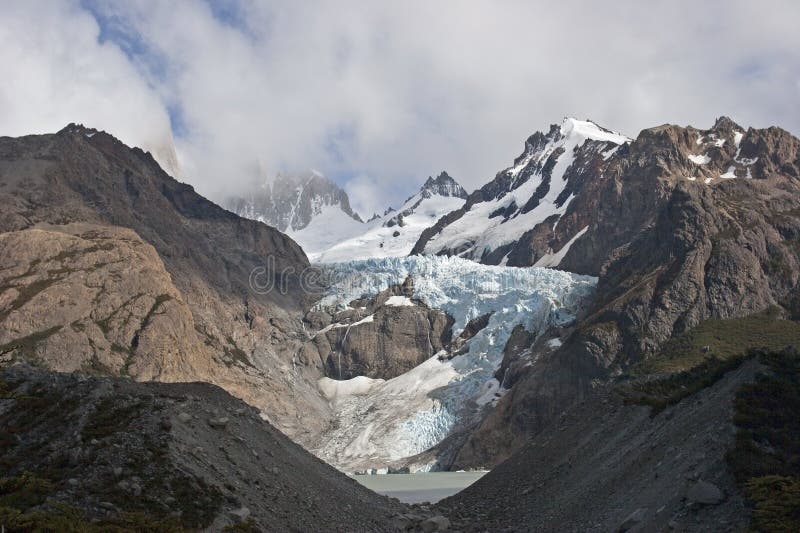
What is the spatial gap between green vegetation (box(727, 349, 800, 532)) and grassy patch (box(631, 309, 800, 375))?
8678 cm

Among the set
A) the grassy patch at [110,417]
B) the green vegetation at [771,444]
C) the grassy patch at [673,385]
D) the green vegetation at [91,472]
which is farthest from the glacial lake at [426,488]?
the green vegetation at [91,472]

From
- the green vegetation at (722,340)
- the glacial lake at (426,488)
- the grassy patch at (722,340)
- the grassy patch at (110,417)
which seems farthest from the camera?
the grassy patch at (722,340)

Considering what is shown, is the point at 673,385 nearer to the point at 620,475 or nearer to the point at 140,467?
the point at 620,475

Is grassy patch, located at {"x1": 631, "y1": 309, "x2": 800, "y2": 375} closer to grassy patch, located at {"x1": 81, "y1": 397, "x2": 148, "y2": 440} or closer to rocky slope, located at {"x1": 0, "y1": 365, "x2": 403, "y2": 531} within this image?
rocky slope, located at {"x1": 0, "y1": 365, "x2": 403, "y2": 531}

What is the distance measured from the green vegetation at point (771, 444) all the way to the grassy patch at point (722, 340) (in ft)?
285

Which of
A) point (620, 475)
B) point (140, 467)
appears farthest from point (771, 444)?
point (140, 467)

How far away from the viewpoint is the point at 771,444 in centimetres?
3225

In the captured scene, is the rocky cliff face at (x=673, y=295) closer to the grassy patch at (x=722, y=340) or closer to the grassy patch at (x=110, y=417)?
the grassy patch at (x=722, y=340)

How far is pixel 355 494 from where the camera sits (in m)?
52.9

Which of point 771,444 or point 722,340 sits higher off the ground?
point 722,340

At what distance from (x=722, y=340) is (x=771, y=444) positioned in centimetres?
11491

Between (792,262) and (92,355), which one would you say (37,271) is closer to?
(92,355)

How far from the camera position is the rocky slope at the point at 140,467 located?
27516mm

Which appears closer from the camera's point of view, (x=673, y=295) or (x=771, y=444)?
(x=771, y=444)
